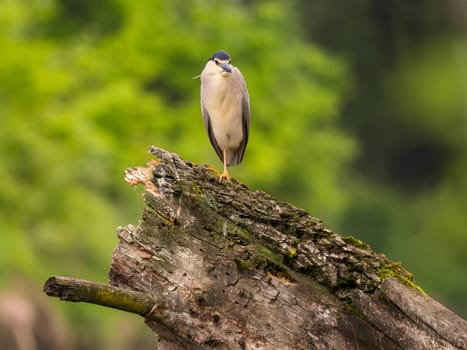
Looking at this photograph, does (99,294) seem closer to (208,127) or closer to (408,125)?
(208,127)

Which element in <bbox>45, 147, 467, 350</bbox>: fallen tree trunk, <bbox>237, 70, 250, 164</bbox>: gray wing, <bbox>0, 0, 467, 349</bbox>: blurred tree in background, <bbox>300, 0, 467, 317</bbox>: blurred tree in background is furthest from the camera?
<bbox>300, 0, 467, 317</bbox>: blurred tree in background

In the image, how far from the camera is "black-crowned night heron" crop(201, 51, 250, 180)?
39.7ft

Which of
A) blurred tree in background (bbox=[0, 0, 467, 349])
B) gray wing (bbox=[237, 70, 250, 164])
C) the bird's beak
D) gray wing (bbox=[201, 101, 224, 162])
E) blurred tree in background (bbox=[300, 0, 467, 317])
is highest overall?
blurred tree in background (bbox=[300, 0, 467, 317])

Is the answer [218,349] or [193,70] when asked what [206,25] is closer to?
[193,70]

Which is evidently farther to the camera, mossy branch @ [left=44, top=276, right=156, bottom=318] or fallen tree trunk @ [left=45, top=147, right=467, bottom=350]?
fallen tree trunk @ [left=45, top=147, right=467, bottom=350]

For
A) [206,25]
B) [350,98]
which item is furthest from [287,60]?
[350,98]

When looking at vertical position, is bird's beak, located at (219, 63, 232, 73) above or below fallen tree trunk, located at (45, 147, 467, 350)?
above

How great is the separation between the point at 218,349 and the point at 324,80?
106 feet

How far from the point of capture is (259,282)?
7957 millimetres

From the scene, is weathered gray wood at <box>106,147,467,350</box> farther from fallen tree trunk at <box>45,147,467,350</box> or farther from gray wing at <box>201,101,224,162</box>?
gray wing at <box>201,101,224,162</box>

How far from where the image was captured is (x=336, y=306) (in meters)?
7.89

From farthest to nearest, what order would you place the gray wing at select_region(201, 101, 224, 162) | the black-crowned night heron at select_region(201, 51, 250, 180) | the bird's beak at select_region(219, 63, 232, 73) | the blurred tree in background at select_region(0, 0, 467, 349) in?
1. the blurred tree in background at select_region(0, 0, 467, 349)
2. the gray wing at select_region(201, 101, 224, 162)
3. the black-crowned night heron at select_region(201, 51, 250, 180)
4. the bird's beak at select_region(219, 63, 232, 73)

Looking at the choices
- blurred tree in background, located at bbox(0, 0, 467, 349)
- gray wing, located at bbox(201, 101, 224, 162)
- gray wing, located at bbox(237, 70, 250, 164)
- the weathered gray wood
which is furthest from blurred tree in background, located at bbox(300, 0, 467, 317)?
the weathered gray wood

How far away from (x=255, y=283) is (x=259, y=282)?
0.02 metres
